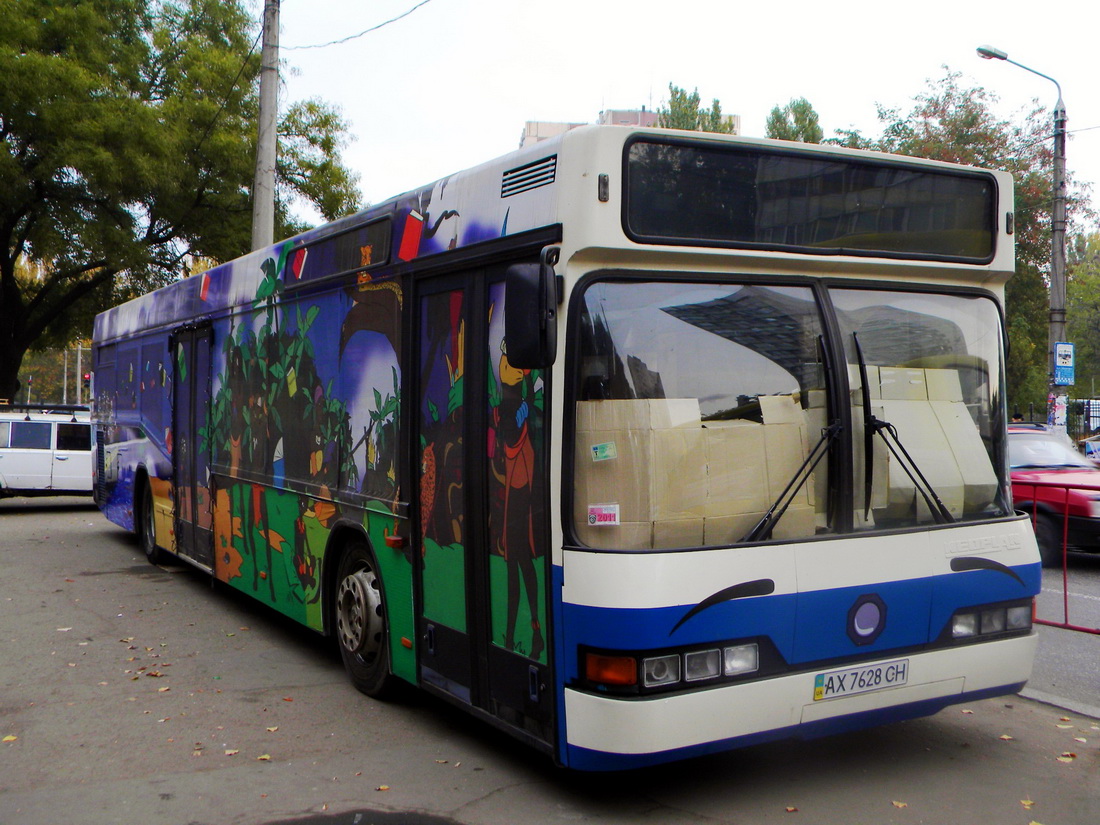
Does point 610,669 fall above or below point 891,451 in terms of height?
below

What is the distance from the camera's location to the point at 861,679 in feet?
15.1

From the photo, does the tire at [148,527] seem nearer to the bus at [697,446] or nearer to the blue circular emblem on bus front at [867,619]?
the bus at [697,446]

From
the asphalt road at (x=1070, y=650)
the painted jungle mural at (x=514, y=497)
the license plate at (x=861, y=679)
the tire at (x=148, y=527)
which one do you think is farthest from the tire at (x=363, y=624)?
the tire at (x=148, y=527)

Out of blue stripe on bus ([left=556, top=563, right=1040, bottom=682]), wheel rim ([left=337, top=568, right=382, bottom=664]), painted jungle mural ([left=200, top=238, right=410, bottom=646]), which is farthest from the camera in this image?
wheel rim ([left=337, top=568, right=382, bottom=664])

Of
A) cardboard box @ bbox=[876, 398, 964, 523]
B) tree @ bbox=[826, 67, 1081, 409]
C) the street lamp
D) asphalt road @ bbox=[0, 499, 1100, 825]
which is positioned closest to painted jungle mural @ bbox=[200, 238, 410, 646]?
asphalt road @ bbox=[0, 499, 1100, 825]

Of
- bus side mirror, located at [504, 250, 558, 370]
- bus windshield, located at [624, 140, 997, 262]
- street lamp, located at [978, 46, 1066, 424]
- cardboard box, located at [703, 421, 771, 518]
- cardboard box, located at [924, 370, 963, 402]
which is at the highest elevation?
street lamp, located at [978, 46, 1066, 424]

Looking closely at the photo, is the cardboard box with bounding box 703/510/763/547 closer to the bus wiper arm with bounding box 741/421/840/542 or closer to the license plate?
the bus wiper arm with bounding box 741/421/840/542

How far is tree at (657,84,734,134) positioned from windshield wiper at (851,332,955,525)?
50.7 m

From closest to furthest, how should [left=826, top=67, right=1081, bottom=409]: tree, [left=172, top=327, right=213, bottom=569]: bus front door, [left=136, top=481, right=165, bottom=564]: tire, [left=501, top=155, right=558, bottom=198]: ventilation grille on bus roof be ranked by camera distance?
[left=501, top=155, right=558, bottom=198]: ventilation grille on bus roof
[left=172, top=327, right=213, bottom=569]: bus front door
[left=136, top=481, right=165, bottom=564]: tire
[left=826, top=67, right=1081, bottom=409]: tree

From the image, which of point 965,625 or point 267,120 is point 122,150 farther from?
point 965,625

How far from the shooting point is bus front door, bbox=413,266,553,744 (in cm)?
464

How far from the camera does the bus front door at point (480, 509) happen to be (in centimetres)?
464

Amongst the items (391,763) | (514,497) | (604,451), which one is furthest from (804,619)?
(391,763)

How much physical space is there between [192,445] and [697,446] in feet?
22.1
